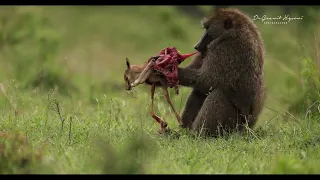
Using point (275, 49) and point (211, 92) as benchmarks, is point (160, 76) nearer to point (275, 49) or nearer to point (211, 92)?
point (211, 92)

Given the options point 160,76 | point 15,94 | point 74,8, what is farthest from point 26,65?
point 74,8

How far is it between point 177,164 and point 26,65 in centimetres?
615

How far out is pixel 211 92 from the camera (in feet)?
20.2

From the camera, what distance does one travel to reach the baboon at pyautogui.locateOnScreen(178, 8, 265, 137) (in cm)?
609

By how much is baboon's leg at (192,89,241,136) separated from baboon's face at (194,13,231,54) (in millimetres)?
519

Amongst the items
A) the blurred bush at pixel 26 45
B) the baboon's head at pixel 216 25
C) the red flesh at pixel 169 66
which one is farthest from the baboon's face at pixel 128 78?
the blurred bush at pixel 26 45

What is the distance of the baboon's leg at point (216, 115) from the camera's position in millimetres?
6102

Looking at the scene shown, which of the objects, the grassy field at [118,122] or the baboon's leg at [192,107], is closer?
the grassy field at [118,122]

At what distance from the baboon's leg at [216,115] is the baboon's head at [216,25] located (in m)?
0.55

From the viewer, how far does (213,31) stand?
20.8 ft

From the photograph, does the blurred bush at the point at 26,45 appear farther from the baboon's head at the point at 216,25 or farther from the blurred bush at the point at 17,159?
the blurred bush at the point at 17,159

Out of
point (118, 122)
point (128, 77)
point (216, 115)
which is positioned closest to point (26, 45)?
point (118, 122)

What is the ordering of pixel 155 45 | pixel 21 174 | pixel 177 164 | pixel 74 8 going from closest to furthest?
pixel 21 174, pixel 177 164, pixel 155 45, pixel 74 8

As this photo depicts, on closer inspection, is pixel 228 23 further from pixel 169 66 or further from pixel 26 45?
pixel 26 45
